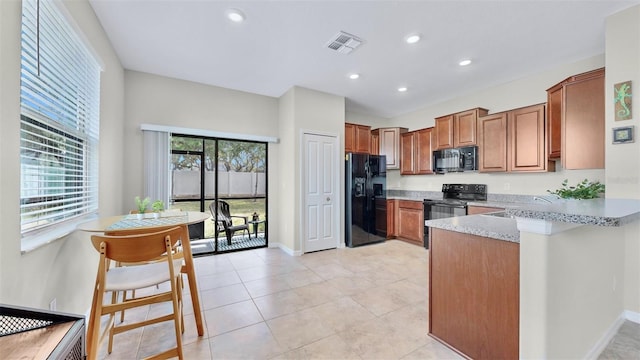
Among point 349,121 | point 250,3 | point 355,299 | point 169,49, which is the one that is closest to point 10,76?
point 250,3

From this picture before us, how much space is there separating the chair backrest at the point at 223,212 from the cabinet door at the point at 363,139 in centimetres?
272

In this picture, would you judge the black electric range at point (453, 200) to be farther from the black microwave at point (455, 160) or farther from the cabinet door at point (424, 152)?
the cabinet door at point (424, 152)

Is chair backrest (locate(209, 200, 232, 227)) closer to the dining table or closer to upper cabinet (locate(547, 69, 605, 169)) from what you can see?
the dining table

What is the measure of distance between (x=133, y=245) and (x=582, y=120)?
4.28 metres

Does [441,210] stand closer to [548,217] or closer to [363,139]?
[363,139]

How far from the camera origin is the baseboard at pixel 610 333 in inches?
67.6

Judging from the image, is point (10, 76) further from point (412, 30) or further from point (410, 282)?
point (410, 282)

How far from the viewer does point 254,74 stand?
3.57m

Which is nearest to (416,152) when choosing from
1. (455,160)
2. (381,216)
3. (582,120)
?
(455,160)

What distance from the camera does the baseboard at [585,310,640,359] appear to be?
1718 mm

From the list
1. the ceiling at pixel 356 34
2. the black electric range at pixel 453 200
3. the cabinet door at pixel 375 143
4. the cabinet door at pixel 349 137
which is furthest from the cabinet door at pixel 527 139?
the cabinet door at pixel 349 137

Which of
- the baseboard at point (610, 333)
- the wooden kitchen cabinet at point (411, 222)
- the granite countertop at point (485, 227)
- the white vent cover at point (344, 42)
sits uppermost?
the white vent cover at point (344, 42)

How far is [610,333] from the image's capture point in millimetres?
1938

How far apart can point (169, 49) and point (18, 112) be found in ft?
6.71
